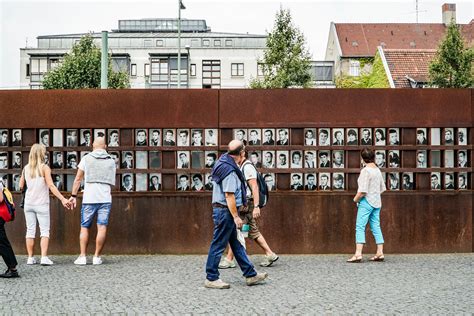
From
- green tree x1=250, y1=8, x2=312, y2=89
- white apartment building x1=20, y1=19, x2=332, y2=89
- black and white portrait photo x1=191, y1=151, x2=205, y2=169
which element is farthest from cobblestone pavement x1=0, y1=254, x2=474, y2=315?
white apartment building x1=20, y1=19, x2=332, y2=89

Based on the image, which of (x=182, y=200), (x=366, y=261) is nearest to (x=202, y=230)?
(x=182, y=200)

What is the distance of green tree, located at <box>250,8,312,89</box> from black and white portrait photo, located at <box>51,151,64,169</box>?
88.7 ft

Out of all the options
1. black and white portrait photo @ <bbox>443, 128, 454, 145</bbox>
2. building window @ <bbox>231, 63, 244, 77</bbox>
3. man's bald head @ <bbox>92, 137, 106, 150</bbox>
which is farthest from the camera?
building window @ <bbox>231, 63, 244, 77</bbox>

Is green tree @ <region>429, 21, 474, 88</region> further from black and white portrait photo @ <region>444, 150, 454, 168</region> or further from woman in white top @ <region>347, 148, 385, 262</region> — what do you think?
woman in white top @ <region>347, 148, 385, 262</region>

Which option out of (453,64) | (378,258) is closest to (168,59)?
(453,64)

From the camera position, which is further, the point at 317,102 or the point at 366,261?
the point at 317,102

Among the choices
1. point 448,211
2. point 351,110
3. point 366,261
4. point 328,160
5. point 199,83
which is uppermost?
point 199,83

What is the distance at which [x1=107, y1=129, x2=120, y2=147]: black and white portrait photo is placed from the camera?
11.6 m

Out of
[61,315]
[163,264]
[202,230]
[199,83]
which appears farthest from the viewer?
[199,83]

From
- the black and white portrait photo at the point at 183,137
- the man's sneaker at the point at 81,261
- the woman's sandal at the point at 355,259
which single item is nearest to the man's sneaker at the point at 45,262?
the man's sneaker at the point at 81,261

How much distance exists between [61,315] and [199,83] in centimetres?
7065

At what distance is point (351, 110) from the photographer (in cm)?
1161

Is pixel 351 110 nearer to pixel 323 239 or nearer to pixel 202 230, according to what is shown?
pixel 323 239

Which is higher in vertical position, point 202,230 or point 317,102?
point 317,102
